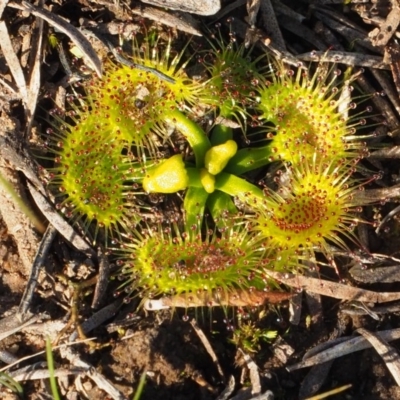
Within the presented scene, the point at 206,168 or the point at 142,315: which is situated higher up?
the point at 206,168

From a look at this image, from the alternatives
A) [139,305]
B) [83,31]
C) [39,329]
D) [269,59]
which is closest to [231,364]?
[139,305]

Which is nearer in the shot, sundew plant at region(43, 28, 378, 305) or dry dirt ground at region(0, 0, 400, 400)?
dry dirt ground at region(0, 0, 400, 400)

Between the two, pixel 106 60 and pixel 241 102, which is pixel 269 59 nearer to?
pixel 241 102

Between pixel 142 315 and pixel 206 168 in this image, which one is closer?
pixel 142 315

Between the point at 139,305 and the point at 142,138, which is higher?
the point at 142,138
